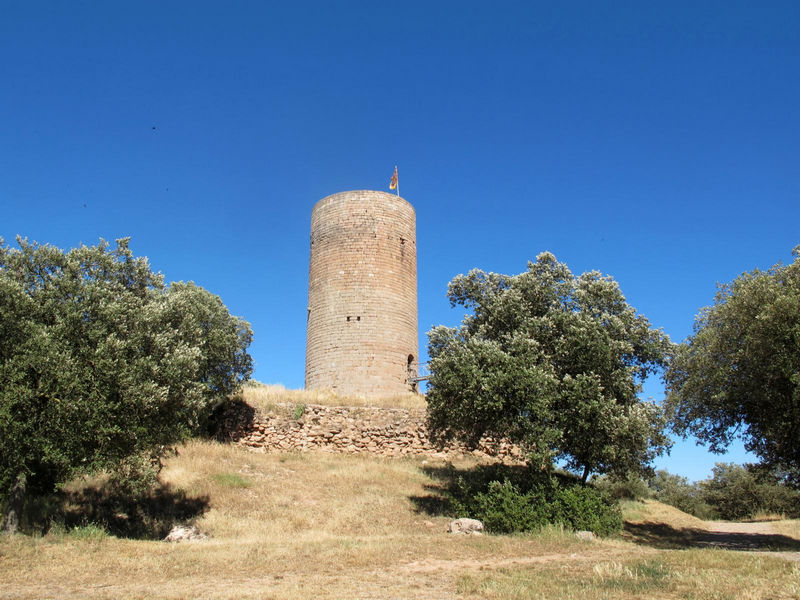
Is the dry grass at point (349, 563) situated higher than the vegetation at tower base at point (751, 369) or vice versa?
the vegetation at tower base at point (751, 369)

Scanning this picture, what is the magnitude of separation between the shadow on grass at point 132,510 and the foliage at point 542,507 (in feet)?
23.7

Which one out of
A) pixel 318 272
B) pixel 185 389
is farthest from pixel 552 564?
pixel 318 272

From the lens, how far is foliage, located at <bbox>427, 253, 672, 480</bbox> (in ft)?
47.8

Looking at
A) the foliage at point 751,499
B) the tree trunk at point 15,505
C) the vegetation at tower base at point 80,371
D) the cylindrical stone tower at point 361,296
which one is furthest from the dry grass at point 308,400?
the foliage at point 751,499

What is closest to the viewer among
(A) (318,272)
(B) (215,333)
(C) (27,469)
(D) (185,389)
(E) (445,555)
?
(E) (445,555)

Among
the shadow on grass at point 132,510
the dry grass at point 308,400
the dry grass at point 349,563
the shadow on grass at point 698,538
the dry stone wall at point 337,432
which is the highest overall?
the dry grass at point 308,400

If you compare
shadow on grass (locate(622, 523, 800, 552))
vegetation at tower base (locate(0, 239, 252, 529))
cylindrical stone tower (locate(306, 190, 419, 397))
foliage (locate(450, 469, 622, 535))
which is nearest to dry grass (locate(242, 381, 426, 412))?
cylindrical stone tower (locate(306, 190, 419, 397))

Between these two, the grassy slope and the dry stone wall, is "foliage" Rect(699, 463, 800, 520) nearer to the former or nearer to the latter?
the dry stone wall

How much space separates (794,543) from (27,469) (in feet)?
62.5

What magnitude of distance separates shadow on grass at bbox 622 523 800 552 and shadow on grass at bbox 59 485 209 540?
1186 cm

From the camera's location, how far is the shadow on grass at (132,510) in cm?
1391

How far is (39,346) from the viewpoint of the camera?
38.3 ft

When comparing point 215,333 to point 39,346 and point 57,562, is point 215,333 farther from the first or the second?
point 57,562

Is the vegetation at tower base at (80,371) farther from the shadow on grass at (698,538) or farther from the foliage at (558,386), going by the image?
the shadow on grass at (698,538)
